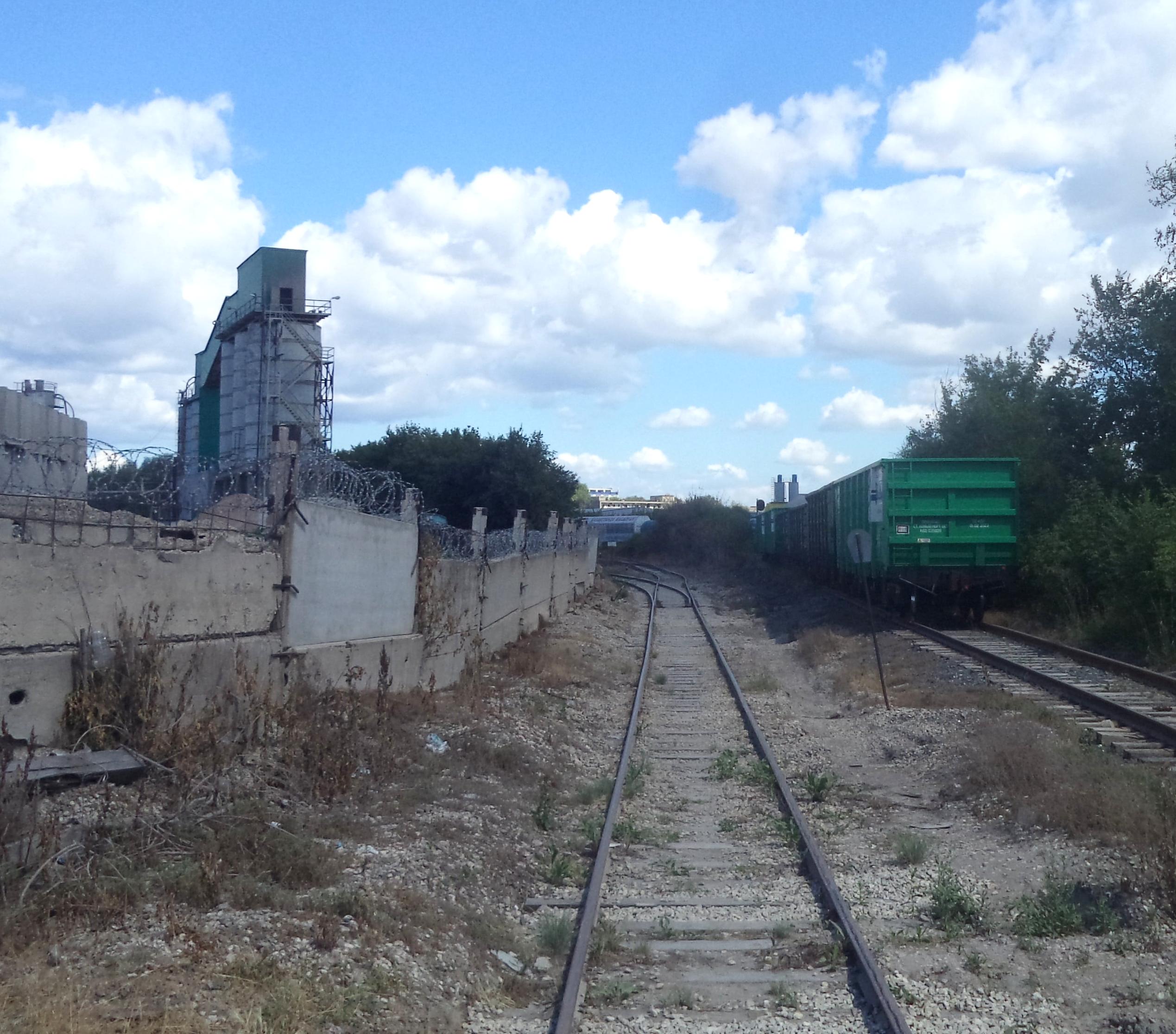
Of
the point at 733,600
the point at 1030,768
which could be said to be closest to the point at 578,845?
the point at 1030,768

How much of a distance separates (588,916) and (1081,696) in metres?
9.16

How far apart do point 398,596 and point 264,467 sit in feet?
12.1

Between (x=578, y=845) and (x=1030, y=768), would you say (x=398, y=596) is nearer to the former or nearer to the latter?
(x=578, y=845)

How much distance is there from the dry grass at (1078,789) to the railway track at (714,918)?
1.79m

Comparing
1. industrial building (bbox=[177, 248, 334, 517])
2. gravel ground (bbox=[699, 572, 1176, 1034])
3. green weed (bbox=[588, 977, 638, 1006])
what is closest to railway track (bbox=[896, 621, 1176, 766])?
gravel ground (bbox=[699, 572, 1176, 1034])

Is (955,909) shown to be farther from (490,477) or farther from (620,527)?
(620,527)

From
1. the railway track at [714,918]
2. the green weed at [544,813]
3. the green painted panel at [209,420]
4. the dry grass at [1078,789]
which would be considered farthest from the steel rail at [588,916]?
the green painted panel at [209,420]

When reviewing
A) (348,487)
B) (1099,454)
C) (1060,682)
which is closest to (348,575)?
(348,487)

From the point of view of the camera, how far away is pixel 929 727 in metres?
13.1

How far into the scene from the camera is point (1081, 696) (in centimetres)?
1370

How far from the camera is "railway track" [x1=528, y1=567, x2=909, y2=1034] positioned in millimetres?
5652

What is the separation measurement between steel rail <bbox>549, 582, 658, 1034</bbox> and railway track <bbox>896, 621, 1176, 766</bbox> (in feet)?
15.9

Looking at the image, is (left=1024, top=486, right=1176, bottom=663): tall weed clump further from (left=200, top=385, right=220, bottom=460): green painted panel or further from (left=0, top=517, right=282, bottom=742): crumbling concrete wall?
(left=200, top=385, right=220, bottom=460): green painted panel

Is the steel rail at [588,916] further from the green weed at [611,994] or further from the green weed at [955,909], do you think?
the green weed at [955,909]
